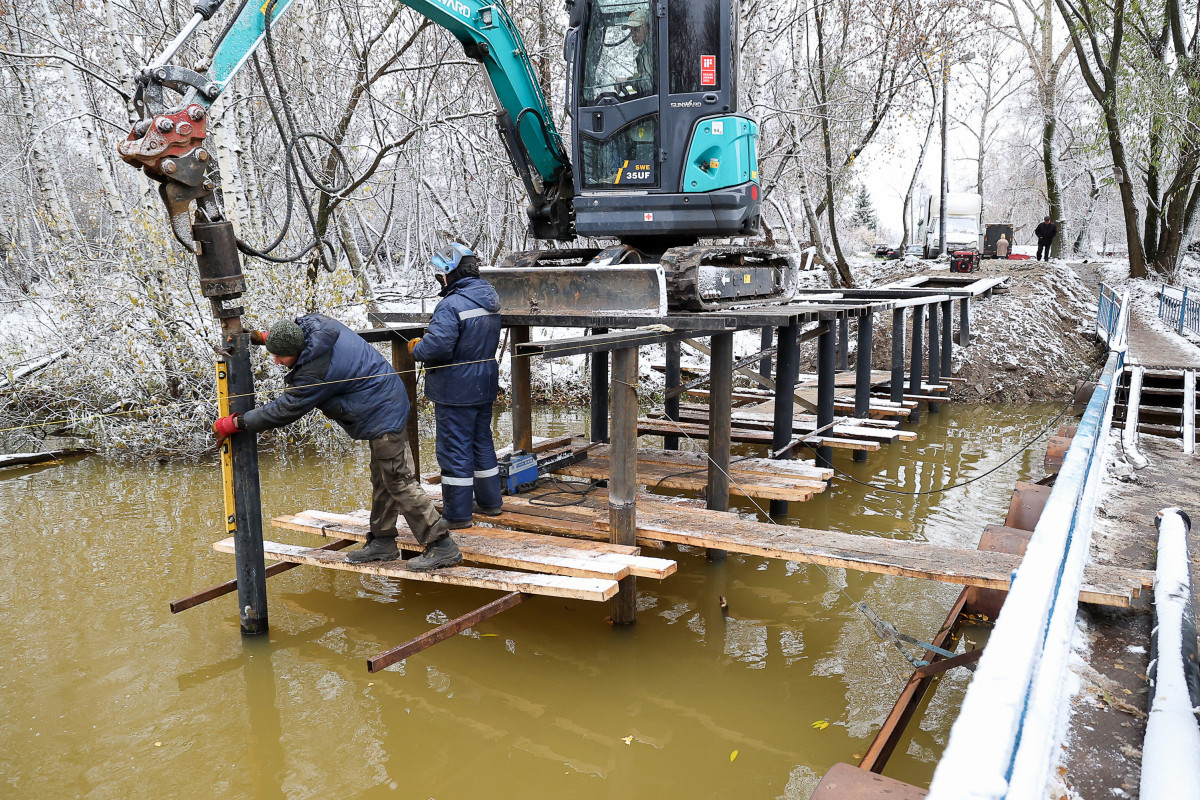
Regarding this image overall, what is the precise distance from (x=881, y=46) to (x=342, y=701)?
16521 millimetres

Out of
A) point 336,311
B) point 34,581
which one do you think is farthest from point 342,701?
point 336,311

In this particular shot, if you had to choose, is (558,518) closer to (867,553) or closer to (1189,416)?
(867,553)

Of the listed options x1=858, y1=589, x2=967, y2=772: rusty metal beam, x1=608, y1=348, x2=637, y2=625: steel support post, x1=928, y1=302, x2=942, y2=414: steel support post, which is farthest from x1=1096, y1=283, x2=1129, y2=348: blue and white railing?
x1=608, y1=348, x2=637, y2=625: steel support post

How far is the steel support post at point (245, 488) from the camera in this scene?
4.92m

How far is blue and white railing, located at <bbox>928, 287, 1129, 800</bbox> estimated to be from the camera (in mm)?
1404

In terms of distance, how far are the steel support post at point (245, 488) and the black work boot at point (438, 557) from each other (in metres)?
0.98

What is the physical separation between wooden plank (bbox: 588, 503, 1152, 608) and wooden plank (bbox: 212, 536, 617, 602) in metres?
0.94

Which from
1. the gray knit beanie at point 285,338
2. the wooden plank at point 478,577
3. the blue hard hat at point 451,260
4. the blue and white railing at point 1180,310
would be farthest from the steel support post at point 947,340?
the gray knit beanie at point 285,338

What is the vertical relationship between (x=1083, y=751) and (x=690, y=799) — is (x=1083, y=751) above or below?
above

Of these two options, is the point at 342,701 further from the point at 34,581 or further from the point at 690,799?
the point at 34,581

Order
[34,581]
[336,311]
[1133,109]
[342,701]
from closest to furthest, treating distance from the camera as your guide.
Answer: [342,701], [34,581], [336,311], [1133,109]

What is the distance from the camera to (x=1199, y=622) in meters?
3.68

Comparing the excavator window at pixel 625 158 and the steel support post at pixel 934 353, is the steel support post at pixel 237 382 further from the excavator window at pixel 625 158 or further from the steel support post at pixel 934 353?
the steel support post at pixel 934 353

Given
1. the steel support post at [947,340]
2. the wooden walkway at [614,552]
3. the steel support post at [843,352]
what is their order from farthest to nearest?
the steel support post at [843,352] < the steel support post at [947,340] < the wooden walkway at [614,552]
